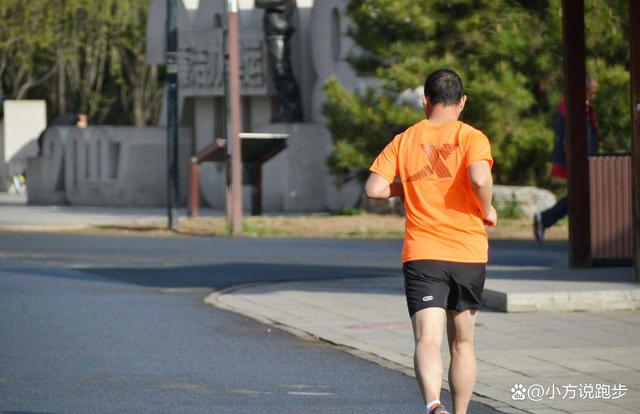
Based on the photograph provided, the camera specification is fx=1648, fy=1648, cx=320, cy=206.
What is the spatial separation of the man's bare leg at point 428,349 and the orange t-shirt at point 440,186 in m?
0.26

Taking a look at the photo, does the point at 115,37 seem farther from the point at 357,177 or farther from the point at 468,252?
the point at 468,252

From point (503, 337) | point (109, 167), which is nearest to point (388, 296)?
point (503, 337)

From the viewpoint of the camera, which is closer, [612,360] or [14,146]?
[612,360]

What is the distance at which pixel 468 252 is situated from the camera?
732 cm

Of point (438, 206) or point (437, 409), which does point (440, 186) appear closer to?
point (438, 206)

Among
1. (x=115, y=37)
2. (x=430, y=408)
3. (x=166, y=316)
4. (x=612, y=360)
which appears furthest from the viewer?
(x=115, y=37)

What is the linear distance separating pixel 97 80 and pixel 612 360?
6040cm

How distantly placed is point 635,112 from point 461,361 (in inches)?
281

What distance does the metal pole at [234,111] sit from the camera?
82.9ft

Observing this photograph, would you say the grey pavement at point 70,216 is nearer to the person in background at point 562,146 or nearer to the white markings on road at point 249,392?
the person in background at point 562,146

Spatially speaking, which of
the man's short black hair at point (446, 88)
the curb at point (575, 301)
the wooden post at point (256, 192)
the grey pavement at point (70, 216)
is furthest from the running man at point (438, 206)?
the wooden post at point (256, 192)

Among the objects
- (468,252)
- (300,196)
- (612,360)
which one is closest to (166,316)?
(612,360)

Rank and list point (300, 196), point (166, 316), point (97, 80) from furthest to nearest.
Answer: point (97, 80)
point (300, 196)
point (166, 316)

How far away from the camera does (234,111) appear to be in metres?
25.6
